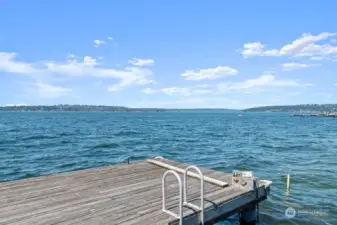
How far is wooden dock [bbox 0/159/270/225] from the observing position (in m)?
5.05

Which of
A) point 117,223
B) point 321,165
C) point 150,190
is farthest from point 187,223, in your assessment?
point 321,165

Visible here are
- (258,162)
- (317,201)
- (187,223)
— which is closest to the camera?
(187,223)

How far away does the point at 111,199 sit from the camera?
6070 millimetres

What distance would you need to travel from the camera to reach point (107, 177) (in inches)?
316

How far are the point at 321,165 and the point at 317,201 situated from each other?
23.1 ft

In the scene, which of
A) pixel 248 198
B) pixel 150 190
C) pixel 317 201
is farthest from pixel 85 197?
pixel 317 201

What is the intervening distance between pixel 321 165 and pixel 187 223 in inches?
551

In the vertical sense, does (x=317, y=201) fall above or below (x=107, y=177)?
below

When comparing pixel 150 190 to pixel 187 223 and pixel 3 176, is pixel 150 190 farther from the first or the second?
pixel 3 176

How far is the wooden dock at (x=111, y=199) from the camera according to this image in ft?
16.6

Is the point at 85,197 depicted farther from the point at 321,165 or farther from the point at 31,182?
the point at 321,165

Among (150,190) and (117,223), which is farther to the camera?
(150,190)

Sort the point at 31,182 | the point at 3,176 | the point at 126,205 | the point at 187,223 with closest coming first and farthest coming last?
the point at 187,223, the point at 126,205, the point at 31,182, the point at 3,176

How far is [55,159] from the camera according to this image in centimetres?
1862
